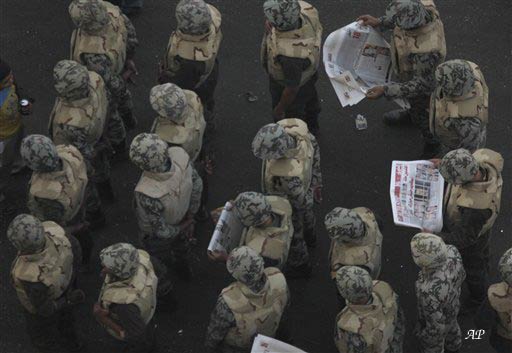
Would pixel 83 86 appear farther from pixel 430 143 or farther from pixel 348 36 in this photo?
pixel 430 143

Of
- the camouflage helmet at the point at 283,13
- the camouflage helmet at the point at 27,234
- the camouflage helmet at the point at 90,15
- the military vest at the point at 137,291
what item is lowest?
the military vest at the point at 137,291

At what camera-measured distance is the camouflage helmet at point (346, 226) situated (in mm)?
8484

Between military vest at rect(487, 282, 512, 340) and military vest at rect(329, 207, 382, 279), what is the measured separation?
102 cm

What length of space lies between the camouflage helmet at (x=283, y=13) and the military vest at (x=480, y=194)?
7.58ft

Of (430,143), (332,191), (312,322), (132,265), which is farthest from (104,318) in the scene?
(430,143)

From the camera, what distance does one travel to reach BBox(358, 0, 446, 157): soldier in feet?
32.9

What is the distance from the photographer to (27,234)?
8.41 m

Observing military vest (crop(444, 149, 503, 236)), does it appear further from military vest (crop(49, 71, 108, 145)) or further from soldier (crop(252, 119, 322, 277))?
military vest (crop(49, 71, 108, 145))

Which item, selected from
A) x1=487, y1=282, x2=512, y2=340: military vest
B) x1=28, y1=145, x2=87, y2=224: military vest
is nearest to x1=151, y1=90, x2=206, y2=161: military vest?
x1=28, y1=145, x2=87, y2=224: military vest

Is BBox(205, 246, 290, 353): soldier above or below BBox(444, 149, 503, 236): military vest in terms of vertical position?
below

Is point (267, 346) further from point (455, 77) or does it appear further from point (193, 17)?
point (193, 17)

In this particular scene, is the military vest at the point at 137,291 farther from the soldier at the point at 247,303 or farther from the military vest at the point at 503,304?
the military vest at the point at 503,304

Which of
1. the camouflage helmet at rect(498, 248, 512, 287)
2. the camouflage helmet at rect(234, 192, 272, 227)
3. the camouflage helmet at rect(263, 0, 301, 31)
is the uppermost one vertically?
the camouflage helmet at rect(263, 0, 301, 31)

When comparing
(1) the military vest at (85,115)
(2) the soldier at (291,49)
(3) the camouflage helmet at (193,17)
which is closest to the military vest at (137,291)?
(1) the military vest at (85,115)
